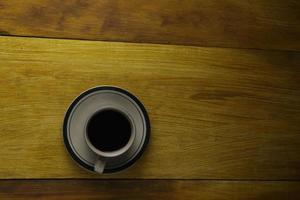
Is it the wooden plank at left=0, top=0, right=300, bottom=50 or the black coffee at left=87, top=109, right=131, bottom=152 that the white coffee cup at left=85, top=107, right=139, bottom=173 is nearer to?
the black coffee at left=87, top=109, right=131, bottom=152

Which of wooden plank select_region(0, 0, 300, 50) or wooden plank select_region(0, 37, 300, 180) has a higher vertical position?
wooden plank select_region(0, 0, 300, 50)

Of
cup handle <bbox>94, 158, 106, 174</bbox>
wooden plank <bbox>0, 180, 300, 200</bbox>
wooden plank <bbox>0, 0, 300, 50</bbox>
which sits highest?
wooden plank <bbox>0, 0, 300, 50</bbox>

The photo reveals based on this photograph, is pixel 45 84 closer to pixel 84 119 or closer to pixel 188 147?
pixel 84 119

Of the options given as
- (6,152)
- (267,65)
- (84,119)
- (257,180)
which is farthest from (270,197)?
(6,152)

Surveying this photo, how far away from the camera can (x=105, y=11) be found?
848mm

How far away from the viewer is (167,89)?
0.86m

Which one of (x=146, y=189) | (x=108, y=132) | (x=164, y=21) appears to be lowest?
(x=146, y=189)

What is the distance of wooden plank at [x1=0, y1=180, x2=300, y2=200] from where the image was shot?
0.81 metres

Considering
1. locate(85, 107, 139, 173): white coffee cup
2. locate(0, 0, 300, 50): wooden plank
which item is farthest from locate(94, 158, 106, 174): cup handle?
locate(0, 0, 300, 50): wooden plank

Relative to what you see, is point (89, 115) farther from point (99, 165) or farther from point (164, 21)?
point (164, 21)

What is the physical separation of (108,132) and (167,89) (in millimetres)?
154

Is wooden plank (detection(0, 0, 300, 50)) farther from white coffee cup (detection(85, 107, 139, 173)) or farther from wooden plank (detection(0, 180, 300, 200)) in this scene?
wooden plank (detection(0, 180, 300, 200))

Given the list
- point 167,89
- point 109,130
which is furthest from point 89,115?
point 167,89

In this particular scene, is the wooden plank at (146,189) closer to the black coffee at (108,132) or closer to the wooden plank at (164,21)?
the black coffee at (108,132)
